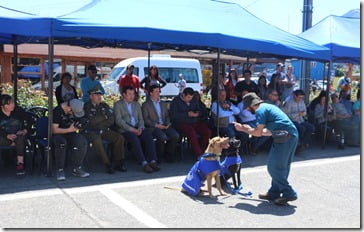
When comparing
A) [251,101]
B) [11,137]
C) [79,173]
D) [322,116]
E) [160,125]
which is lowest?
[79,173]

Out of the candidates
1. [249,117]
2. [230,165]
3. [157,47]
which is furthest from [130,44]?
[230,165]

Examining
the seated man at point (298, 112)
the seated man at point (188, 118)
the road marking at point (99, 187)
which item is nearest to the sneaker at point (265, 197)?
the road marking at point (99, 187)

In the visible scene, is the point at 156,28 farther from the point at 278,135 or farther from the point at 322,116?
the point at 322,116

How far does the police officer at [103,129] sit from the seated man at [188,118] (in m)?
1.29

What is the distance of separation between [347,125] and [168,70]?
9.49 m

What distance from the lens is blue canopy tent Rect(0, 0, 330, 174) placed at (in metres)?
5.71

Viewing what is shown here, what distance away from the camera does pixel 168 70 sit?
17562 mm

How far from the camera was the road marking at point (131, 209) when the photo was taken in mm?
4367

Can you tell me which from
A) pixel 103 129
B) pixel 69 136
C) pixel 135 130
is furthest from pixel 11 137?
pixel 135 130

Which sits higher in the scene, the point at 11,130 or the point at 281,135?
the point at 281,135

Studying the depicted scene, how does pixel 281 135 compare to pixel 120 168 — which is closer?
pixel 281 135

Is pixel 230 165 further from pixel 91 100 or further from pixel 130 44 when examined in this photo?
pixel 130 44

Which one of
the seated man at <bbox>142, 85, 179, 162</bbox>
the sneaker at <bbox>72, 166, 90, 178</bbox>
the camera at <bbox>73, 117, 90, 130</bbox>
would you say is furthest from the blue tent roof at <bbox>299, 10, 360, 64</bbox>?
the sneaker at <bbox>72, 166, 90, 178</bbox>

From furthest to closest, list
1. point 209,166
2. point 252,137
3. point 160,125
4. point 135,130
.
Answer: point 252,137 < point 160,125 < point 135,130 < point 209,166
